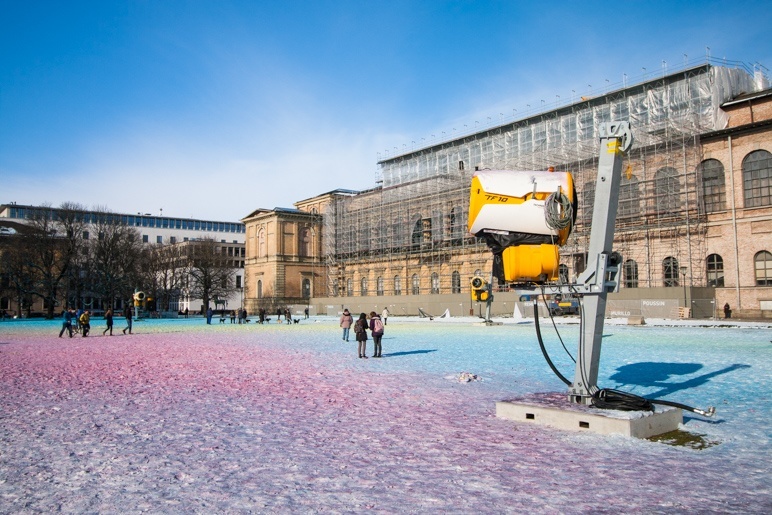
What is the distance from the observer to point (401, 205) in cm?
6241

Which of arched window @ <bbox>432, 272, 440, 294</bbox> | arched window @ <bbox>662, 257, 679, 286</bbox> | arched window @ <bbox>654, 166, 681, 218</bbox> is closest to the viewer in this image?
arched window @ <bbox>662, 257, 679, 286</bbox>

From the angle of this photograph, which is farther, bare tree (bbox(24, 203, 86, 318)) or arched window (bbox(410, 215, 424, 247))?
arched window (bbox(410, 215, 424, 247))

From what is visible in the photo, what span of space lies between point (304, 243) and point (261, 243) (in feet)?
19.2

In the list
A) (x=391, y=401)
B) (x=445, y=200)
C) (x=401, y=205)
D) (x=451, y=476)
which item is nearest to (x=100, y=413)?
(x=391, y=401)

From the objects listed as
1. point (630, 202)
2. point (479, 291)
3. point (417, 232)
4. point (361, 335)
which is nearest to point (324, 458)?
point (479, 291)

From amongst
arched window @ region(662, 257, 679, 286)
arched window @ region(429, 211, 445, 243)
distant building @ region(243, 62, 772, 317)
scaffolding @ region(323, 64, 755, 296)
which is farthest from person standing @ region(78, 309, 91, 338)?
arched window @ region(662, 257, 679, 286)

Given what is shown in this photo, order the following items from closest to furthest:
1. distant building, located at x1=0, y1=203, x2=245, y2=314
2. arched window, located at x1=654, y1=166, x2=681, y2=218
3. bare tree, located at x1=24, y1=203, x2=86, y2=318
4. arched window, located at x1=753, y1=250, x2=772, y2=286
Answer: arched window, located at x1=753, y1=250, x2=772, y2=286, arched window, located at x1=654, y1=166, x2=681, y2=218, bare tree, located at x1=24, y1=203, x2=86, y2=318, distant building, located at x1=0, y1=203, x2=245, y2=314

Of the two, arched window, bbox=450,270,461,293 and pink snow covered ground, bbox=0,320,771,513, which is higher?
arched window, bbox=450,270,461,293

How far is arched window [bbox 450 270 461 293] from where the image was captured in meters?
56.8

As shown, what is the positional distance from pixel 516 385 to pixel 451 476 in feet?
20.8

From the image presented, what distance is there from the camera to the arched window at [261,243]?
80.1 metres

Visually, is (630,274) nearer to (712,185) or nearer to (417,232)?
(712,185)

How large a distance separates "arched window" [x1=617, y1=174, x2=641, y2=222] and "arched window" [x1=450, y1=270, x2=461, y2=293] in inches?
658

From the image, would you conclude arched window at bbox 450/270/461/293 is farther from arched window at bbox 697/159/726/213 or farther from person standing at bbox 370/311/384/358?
person standing at bbox 370/311/384/358
